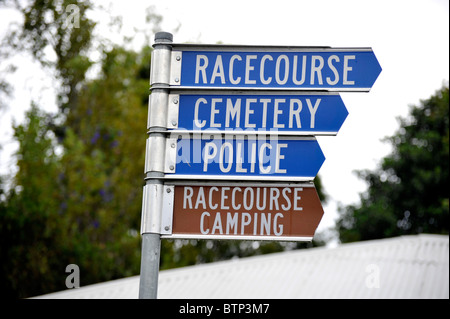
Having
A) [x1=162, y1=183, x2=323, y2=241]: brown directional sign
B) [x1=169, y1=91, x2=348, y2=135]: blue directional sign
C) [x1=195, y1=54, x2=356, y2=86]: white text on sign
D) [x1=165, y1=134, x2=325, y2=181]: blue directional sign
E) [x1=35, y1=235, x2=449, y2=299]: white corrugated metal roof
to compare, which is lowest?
[x1=35, y1=235, x2=449, y2=299]: white corrugated metal roof

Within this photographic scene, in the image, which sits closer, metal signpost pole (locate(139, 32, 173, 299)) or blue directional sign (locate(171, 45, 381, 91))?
metal signpost pole (locate(139, 32, 173, 299))

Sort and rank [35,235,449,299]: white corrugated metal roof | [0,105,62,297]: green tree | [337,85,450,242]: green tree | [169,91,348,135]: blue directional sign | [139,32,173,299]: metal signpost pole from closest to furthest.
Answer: [139,32,173,299]: metal signpost pole < [169,91,348,135]: blue directional sign < [35,235,449,299]: white corrugated metal roof < [0,105,62,297]: green tree < [337,85,450,242]: green tree

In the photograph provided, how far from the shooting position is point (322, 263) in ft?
54.1

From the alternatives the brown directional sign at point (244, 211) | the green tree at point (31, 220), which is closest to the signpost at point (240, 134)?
the brown directional sign at point (244, 211)

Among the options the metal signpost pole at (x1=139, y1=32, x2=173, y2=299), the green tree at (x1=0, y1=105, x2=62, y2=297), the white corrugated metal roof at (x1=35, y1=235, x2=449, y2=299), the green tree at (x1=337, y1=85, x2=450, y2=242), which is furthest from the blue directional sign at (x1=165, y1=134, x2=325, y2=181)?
the green tree at (x1=337, y1=85, x2=450, y2=242)

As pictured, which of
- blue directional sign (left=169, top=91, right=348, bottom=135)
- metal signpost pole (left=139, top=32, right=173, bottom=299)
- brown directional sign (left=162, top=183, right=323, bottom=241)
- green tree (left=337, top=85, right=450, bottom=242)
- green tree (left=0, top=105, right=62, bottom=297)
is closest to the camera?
metal signpost pole (left=139, top=32, right=173, bottom=299)

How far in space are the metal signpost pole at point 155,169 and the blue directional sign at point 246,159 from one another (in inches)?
5.0

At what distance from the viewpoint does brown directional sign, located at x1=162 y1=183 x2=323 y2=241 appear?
4.87 metres

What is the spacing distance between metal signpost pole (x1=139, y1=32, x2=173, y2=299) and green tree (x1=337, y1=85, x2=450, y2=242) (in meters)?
24.8

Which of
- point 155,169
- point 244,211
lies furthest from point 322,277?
point 155,169

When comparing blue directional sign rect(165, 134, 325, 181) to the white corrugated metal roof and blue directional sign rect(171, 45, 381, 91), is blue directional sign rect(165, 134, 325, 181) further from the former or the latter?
the white corrugated metal roof

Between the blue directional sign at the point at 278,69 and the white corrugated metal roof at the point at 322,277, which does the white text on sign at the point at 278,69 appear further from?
the white corrugated metal roof at the point at 322,277

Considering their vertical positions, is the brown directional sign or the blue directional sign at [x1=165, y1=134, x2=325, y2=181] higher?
the blue directional sign at [x1=165, y1=134, x2=325, y2=181]

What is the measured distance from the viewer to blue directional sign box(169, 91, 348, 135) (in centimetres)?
502
